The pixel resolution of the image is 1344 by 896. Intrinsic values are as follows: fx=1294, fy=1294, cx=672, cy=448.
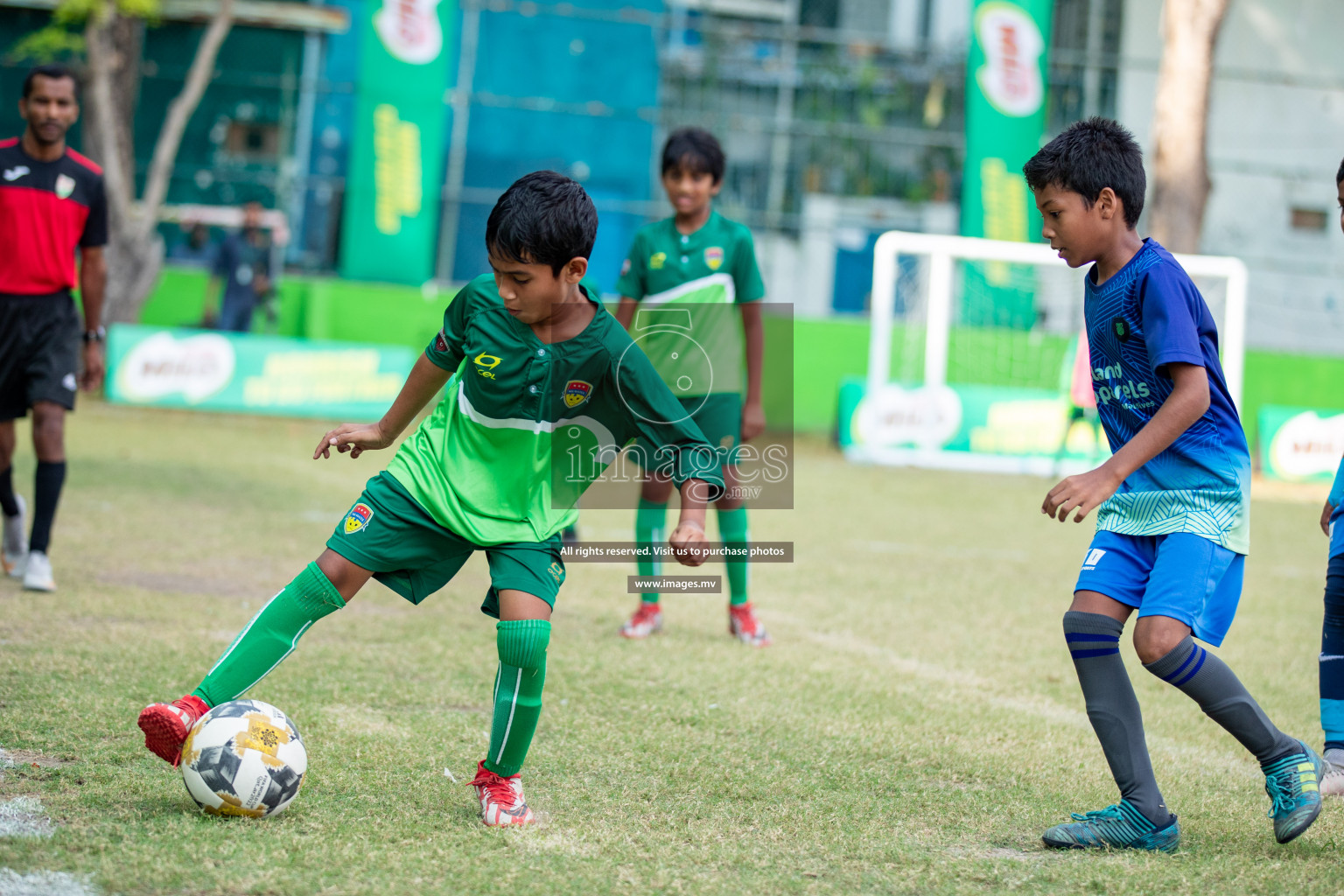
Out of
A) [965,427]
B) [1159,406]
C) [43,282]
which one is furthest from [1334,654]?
[965,427]

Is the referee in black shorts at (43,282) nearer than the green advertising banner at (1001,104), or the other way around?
the referee in black shorts at (43,282)

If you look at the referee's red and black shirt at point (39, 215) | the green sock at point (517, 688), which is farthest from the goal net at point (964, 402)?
the green sock at point (517, 688)

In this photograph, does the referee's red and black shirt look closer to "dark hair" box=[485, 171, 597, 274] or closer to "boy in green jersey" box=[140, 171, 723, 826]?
"boy in green jersey" box=[140, 171, 723, 826]

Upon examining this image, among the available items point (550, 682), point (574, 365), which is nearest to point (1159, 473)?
point (574, 365)

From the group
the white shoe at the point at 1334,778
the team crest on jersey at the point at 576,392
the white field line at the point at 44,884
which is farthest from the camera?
the white shoe at the point at 1334,778

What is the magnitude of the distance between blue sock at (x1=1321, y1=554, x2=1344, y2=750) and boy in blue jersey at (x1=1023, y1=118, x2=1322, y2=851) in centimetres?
72

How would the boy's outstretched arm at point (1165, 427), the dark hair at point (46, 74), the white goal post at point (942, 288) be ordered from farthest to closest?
the white goal post at point (942, 288) < the dark hair at point (46, 74) < the boy's outstretched arm at point (1165, 427)

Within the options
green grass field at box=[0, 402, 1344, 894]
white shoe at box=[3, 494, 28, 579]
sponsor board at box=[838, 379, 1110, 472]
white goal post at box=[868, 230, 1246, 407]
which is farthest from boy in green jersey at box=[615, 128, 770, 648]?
sponsor board at box=[838, 379, 1110, 472]

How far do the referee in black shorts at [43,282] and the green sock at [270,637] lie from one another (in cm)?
270

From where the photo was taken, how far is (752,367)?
563 centimetres

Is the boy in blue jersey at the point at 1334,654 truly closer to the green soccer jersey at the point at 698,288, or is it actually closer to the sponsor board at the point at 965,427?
the green soccer jersey at the point at 698,288

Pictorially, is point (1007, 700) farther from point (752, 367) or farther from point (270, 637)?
point (270, 637)

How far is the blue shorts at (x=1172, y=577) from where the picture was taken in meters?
3.05

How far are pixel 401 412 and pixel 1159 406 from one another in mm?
1860
